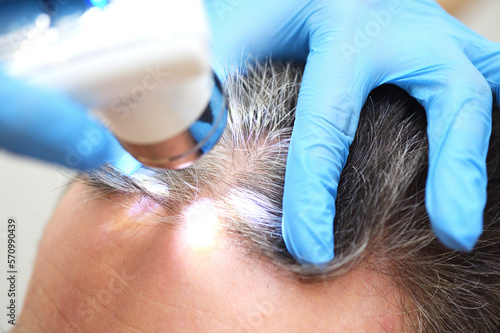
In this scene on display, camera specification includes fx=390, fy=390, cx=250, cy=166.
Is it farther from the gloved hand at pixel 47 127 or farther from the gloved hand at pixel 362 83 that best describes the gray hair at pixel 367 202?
the gloved hand at pixel 47 127

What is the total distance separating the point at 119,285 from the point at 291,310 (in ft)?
1.05

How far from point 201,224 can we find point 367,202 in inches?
12.2

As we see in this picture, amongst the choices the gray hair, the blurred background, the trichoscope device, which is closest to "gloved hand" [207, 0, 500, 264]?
the gray hair

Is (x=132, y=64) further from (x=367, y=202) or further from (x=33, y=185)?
(x=33, y=185)

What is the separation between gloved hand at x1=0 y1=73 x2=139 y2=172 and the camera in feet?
1.61

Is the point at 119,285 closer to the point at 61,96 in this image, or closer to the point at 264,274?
the point at 264,274

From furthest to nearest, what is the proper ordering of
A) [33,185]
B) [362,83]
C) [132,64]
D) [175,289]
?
[33,185] → [362,83] → [175,289] → [132,64]

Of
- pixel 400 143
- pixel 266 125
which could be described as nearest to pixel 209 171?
pixel 266 125

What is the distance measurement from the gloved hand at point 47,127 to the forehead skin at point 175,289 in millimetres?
194

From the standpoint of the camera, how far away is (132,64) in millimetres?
462

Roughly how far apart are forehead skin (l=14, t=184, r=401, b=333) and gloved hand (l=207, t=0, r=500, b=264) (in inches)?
3.1

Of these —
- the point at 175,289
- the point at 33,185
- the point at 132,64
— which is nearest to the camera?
the point at 132,64

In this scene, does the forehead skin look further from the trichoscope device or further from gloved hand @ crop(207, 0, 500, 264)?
the trichoscope device

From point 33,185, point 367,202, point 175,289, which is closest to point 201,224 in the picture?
point 175,289
